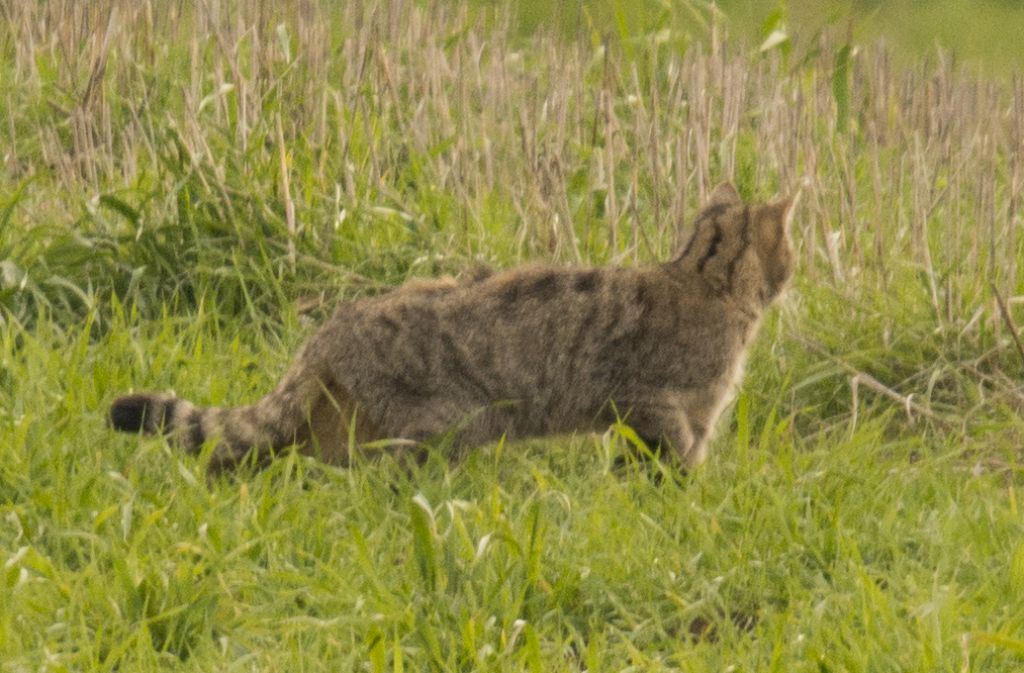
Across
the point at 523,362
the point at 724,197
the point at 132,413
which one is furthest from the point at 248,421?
the point at 724,197

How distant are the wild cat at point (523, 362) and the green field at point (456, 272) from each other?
0.40 feet

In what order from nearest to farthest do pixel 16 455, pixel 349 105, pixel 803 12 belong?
pixel 16 455, pixel 349 105, pixel 803 12

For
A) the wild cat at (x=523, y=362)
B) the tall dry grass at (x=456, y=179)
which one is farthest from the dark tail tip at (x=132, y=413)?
the tall dry grass at (x=456, y=179)

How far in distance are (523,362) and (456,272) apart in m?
1.38

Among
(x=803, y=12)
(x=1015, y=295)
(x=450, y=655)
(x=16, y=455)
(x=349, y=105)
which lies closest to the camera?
(x=450, y=655)

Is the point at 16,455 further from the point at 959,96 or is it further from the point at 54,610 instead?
the point at 959,96

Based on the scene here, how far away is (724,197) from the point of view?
16.9ft

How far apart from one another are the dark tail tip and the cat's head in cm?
170

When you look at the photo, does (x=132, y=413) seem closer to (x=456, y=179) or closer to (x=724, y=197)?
(x=724, y=197)

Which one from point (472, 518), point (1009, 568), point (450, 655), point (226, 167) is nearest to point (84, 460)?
point (472, 518)

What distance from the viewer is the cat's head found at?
4.92 meters

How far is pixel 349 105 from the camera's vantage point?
6684 mm

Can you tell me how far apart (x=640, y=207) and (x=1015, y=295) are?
1.79 metres

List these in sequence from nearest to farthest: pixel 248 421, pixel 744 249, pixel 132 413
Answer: pixel 132 413, pixel 248 421, pixel 744 249
